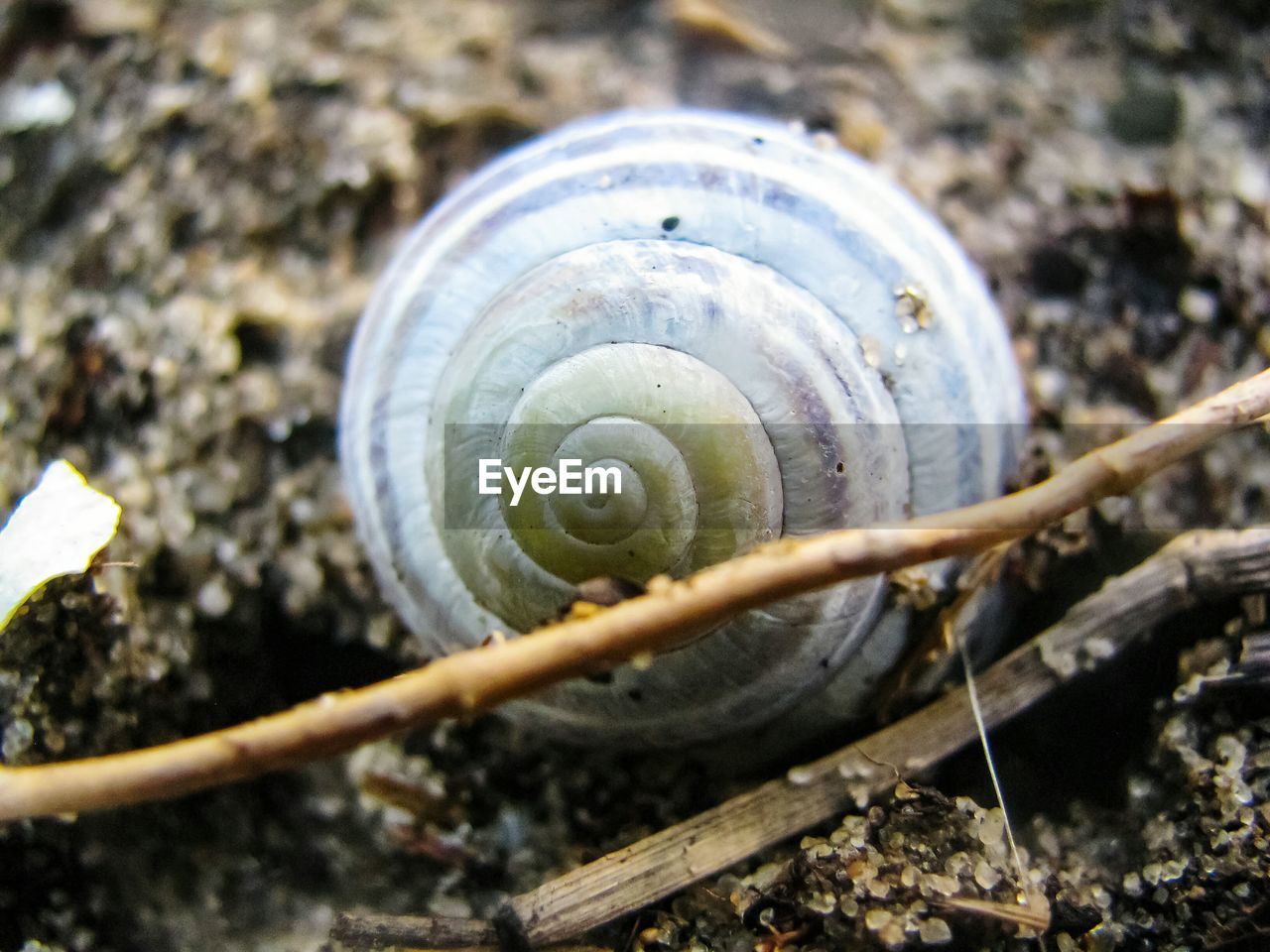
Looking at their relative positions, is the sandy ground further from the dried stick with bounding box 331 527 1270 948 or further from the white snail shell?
the white snail shell

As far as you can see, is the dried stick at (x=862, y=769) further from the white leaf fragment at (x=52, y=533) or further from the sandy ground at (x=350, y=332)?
the white leaf fragment at (x=52, y=533)

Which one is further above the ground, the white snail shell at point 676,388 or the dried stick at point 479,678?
the white snail shell at point 676,388

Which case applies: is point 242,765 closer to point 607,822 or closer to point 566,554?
point 566,554

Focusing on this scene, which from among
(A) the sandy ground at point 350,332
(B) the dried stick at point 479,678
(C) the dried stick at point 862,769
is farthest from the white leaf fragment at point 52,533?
(C) the dried stick at point 862,769

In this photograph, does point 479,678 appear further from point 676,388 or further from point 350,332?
point 350,332

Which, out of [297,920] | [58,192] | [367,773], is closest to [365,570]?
[367,773]

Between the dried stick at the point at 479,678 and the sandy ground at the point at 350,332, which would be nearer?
the dried stick at the point at 479,678
